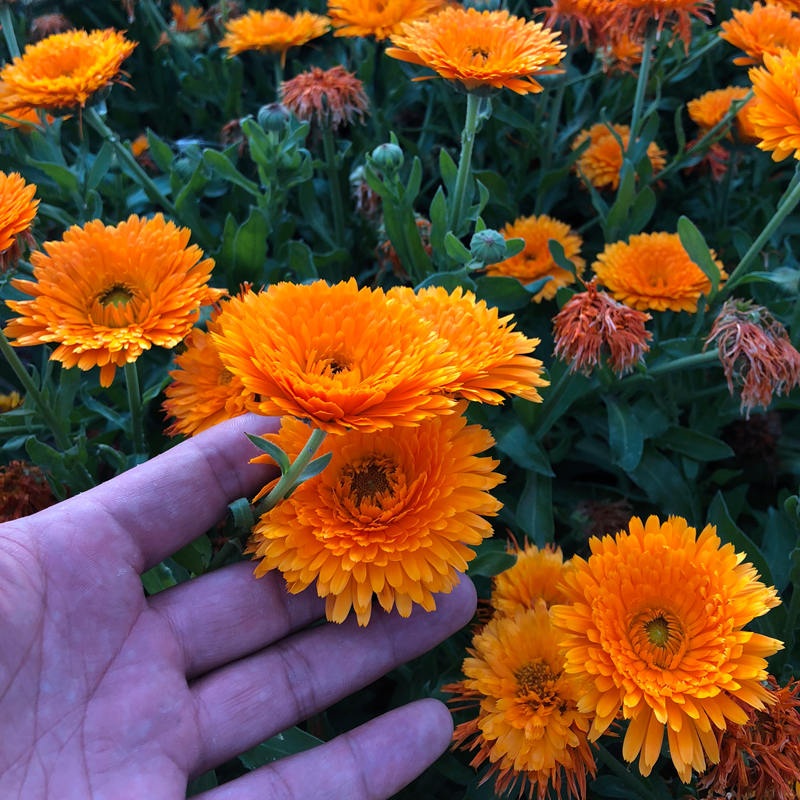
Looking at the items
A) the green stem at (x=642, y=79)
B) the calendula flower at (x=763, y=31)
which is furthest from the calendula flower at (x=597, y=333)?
the calendula flower at (x=763, y=31)

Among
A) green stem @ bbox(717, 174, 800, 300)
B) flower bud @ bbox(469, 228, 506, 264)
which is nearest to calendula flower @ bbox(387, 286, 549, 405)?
flower bud @ bbox(469, 228, 506, 264)

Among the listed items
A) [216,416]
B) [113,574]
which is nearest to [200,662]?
[113,574]

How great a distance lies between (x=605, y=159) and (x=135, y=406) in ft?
5.46

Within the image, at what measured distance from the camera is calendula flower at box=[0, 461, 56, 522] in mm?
1549

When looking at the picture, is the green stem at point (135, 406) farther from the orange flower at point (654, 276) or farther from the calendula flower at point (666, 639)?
the orange flower at point (654, 276)

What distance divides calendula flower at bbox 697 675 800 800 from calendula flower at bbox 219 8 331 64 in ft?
7.16

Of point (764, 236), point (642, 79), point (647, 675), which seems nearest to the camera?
point (647, 675)

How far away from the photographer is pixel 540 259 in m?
2.01

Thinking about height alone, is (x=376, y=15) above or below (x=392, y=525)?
above

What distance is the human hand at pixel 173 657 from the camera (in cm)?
112

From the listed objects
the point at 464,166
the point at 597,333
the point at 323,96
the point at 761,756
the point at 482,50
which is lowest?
the point at 761,756

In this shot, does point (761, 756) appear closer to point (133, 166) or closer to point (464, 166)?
point (464, 166)

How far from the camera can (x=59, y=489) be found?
1576 mm

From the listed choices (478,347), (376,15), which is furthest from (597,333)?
(376,15)
